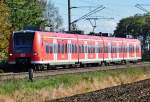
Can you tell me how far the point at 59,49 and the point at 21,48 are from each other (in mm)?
3884

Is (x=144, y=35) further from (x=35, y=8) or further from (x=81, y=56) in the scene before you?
(x=81, y=56)

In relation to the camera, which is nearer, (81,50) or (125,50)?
(81,50)

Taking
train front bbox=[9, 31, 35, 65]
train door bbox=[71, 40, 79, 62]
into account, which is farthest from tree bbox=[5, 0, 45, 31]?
train front bbox=[9, 31, 35, 65]

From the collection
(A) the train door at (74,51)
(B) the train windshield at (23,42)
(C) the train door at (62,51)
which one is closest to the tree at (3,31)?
(B) the train windshield at (23,42)

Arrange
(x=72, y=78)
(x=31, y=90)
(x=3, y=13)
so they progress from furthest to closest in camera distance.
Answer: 1. (x=3, y=13)
2. (x=72, y=78)
3. (x=31, y=90)

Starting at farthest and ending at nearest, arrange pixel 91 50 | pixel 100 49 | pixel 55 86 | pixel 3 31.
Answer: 1. pixel 100 49
2. pixel 91 50
3. pixel 3 31
4. pixel 55 86

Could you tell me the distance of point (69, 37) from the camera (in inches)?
1857

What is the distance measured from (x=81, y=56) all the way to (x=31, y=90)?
25081 millimetres

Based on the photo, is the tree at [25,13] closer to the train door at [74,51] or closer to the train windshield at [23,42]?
the train door at [74,51]

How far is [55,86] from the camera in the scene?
90.8 ft

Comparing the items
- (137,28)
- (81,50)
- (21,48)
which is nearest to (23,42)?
(21,48)

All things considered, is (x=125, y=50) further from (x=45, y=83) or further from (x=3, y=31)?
(x=45, y=83)

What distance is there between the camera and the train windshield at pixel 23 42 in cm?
4166

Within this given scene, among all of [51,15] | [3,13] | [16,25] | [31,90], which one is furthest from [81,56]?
[51,15]
